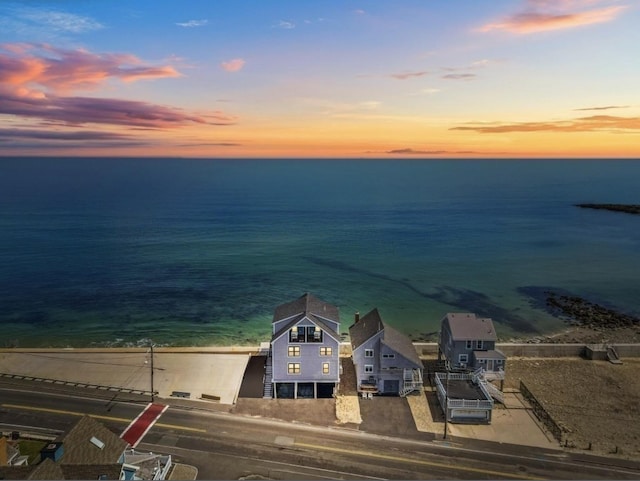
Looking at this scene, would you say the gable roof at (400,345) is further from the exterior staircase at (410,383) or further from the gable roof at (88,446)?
the gable roof at (88,446)

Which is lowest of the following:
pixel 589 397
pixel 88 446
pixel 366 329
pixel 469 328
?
pixel 589 397

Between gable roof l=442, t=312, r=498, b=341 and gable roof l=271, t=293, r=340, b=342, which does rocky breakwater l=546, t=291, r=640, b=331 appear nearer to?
gable roof l=442, t=312, r=498, b=341

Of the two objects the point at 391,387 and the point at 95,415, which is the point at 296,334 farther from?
the point at 95,415

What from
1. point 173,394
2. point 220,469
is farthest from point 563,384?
point 173,394

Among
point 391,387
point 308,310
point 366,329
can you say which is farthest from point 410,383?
Answer: point 308,310

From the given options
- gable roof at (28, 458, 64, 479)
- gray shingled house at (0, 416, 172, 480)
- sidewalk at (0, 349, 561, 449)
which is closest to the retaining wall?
sidewalk at (0, 349, 561, 449)

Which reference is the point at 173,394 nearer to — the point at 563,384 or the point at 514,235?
the point at 563,384
